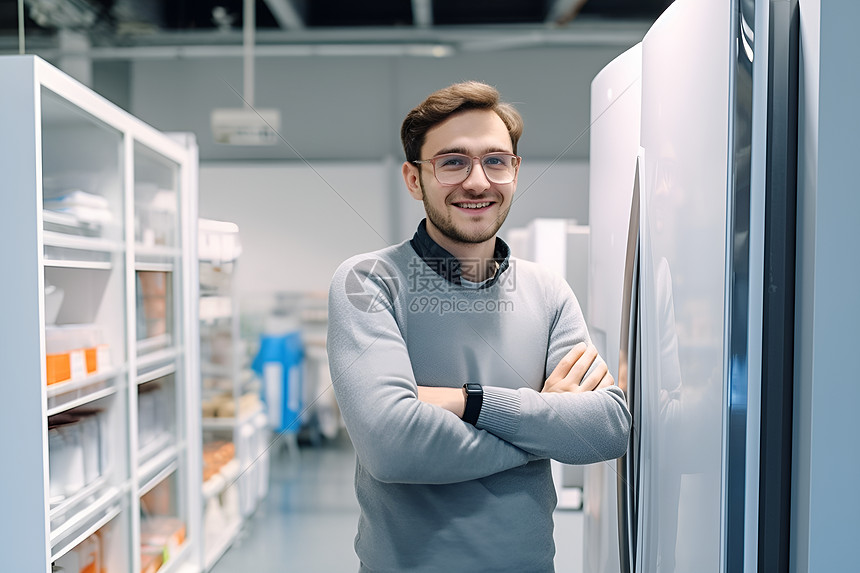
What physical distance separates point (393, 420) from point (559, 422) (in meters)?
0.23

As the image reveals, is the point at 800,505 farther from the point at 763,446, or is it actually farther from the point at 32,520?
the point at 32,520

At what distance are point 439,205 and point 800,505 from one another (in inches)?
23.1

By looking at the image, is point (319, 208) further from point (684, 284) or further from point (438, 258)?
point (684, 284)

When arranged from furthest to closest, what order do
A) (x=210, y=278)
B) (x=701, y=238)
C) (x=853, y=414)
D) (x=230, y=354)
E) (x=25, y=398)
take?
(x=230, y=354) → (x=210, y=278) → (x=25, y=398) → (x=701, y=238) → (x=853, y=414)

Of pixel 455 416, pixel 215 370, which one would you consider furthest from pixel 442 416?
pixel 215 370

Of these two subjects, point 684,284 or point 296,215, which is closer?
point 684,284

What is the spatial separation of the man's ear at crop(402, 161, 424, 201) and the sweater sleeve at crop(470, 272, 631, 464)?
0.31 m

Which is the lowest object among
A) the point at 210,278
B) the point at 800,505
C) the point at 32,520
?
the point at 32,520

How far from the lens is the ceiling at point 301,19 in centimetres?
333

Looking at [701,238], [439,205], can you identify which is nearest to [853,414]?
[701,238]

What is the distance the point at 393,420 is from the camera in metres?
0.81

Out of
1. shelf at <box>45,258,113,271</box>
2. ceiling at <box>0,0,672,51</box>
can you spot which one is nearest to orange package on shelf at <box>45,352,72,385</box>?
shelf at <box>45,258,113,271</box>

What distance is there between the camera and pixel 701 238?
0.79 metres

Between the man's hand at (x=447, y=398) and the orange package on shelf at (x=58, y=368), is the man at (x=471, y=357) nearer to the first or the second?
the man's hand at (x=447, y=398)
